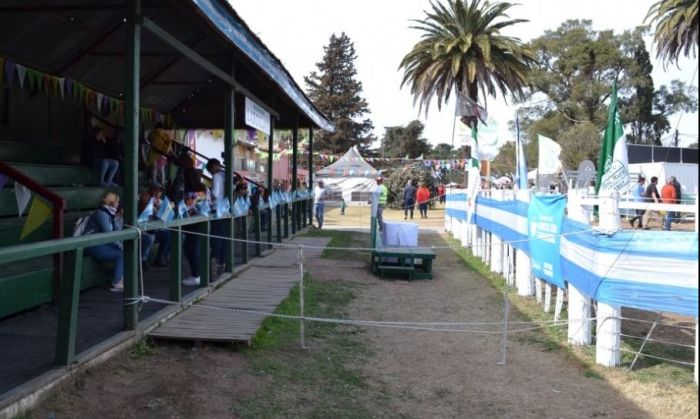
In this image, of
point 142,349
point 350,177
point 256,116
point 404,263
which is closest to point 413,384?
point 142,349

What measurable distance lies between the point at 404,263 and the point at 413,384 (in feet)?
19.6

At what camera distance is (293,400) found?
495 cm

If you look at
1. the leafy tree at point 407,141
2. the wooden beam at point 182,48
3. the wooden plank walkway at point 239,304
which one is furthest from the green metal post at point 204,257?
the leafy tree at point 407,141

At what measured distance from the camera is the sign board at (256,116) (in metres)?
9.77

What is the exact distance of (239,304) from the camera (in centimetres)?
736

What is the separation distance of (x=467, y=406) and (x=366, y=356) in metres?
1.53

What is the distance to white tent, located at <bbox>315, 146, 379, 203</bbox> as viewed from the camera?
4275cm

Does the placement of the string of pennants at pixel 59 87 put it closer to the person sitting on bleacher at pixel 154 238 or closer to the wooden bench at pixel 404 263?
the person sitting on bleacher at pixel 154 238

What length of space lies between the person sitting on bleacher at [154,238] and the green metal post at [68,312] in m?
2.68

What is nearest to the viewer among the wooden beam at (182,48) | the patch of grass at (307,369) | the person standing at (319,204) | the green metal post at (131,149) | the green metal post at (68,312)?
the green metal post at (68,312)

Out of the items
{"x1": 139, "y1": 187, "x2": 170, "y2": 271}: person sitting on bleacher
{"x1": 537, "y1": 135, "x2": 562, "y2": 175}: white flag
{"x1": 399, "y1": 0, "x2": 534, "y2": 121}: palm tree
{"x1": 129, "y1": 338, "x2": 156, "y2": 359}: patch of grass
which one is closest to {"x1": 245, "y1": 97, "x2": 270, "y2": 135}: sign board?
{"x1": 139, "y1": 187, "x2": 170, "y2": 271}: person sitting on bleacher

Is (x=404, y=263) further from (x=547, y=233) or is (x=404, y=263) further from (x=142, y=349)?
(x=142, y=349)

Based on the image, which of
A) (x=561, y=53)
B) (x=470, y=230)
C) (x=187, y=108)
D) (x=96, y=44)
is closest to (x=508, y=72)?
(x=470, y=230)

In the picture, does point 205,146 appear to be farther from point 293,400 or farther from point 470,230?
point 293,400
